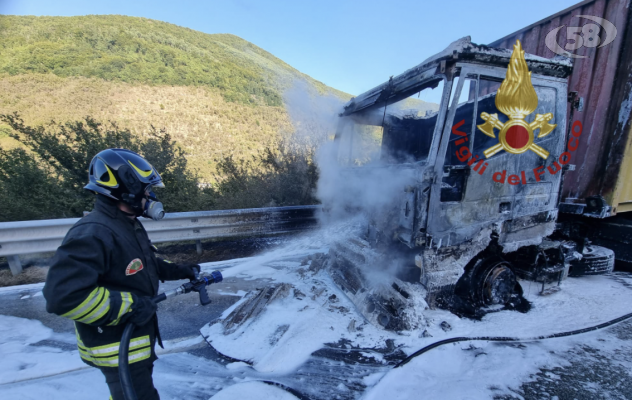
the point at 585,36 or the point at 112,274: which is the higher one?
the point at 585,36

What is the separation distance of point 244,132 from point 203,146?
433cm

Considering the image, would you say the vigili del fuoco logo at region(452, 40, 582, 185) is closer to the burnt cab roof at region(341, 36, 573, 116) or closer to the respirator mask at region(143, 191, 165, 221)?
the burnt cab roof at region(341, 36, 573, 116)

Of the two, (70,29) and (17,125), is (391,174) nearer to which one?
(17,125)

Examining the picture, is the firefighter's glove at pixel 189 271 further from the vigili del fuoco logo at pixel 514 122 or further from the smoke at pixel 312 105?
the smoke at pixel 312 105

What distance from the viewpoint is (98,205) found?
159 cm

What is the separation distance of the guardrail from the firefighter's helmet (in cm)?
363

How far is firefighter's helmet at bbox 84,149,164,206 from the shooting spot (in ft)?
5.27

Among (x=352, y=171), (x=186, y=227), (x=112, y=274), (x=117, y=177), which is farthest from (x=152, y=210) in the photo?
(x=186, y=227)

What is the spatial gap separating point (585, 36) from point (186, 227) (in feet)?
22.2

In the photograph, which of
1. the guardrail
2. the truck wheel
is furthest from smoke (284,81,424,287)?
the guardrail

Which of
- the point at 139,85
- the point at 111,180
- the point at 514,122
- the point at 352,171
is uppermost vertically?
the point at 139,85

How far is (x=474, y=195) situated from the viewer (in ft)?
9.30

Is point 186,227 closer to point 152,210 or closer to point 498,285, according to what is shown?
point 152,210

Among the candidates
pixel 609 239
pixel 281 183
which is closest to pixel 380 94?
pixel 609 239
